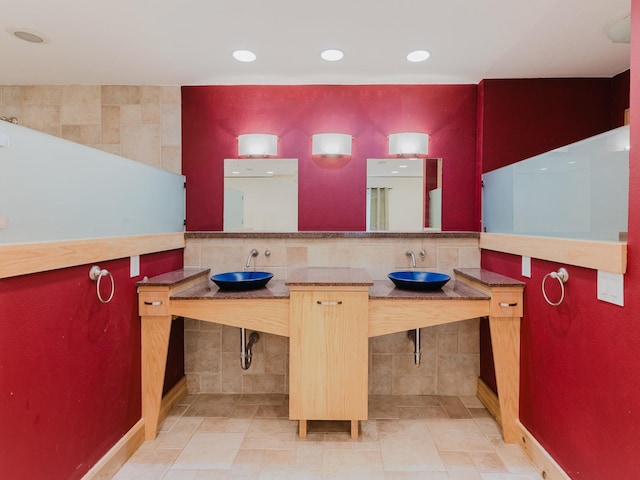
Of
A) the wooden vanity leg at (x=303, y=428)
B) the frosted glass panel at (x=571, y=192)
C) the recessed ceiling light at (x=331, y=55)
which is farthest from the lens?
the recessed ceiling light at (x=331, y=55)

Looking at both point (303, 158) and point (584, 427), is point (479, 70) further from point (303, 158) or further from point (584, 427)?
point (584, 427)

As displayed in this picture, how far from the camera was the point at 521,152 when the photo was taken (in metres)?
2.64

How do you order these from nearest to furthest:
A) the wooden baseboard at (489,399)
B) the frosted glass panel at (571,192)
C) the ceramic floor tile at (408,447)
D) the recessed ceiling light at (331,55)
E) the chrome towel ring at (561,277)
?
the frosted glass panel at (571,192), the chrome towel ring at (561,277), the ceramic floor tile at (408,447), the recessed ceiling light at (331,55), the wooden baseboard at (489,399)

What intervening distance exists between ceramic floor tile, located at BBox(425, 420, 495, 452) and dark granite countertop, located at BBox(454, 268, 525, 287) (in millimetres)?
888

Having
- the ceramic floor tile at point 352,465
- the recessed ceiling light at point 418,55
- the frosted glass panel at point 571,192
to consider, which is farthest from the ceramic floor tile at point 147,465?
the recessed ceiling light at point 418,55

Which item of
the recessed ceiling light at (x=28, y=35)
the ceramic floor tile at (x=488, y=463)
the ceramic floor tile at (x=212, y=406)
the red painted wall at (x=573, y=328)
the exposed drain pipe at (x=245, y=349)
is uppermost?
the recessed ceiling light at (x=28, y=35)

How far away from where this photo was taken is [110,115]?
278cm

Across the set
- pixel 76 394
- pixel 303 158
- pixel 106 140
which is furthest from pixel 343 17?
pixel 76 394

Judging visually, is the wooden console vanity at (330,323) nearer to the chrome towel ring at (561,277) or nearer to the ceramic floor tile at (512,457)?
the ceramic floor tile at (512,457)

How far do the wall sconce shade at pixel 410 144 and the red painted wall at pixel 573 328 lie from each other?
0.40m

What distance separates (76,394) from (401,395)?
2002 millimetres

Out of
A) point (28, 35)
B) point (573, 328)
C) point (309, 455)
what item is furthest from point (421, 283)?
point (28, 35)

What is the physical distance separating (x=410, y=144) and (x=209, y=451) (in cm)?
229

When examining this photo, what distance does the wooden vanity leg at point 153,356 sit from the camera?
6.94ft
